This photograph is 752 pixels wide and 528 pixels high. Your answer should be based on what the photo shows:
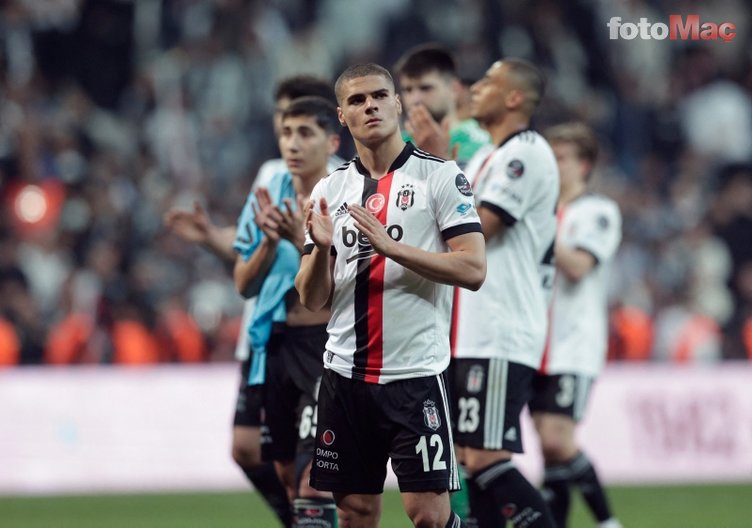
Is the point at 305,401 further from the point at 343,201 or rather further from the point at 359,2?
the point at 359,2

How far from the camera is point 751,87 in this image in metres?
18.6

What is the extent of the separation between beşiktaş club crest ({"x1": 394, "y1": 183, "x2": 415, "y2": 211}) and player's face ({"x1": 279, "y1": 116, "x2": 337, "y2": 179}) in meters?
1.48

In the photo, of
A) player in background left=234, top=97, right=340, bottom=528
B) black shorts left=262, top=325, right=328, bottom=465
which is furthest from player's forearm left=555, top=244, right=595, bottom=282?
black shorts left=262, top=325, right=328, bottom=465

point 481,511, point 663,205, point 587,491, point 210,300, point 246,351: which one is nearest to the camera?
point 481,511

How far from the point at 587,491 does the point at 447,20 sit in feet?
38.1

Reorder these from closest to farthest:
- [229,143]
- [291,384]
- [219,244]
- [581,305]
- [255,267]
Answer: [255,267] < [291,384] < [219,244] < [581,305] < [229,143]

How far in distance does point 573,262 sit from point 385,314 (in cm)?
320

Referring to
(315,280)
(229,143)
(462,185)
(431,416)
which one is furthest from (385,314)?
(229,143)

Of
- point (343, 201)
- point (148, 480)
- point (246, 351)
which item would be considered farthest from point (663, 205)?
point (343, 201)

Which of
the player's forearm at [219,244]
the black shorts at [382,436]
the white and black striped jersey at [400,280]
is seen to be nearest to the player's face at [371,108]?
the white and black striped jersey at [400,280]

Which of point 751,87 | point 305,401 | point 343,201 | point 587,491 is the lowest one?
point 587,491

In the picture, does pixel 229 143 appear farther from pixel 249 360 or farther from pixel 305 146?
pixel 305 146

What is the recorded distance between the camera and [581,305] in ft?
28.7

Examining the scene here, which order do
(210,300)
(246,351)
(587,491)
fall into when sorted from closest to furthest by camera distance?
(246,351) → (587,491) → (210,300)
